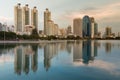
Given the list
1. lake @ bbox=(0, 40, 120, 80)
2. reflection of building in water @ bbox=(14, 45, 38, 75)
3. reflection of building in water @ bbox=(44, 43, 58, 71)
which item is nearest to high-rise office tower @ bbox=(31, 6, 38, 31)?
reflection of building in water @ bbox=(44, 43, 58, 71)

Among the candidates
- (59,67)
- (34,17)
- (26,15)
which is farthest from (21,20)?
(59,67)

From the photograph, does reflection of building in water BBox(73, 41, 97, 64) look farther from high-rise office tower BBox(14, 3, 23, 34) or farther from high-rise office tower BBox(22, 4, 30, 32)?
high-rise office tower BBox(22, 4, 30, 32)

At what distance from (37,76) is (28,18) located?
533 feet

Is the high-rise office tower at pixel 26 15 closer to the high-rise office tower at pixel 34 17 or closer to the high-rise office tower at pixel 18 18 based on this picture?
the high-rise office tower at pixel 18 18

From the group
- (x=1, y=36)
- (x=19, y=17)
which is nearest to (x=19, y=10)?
(x=19, y=17)

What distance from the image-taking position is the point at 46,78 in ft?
39.3

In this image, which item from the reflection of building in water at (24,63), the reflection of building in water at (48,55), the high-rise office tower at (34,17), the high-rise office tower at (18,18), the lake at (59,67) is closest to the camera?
the lake at (59,67)

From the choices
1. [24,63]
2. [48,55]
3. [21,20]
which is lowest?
[48,55]

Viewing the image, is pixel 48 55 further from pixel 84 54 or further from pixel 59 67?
pixel 59 67

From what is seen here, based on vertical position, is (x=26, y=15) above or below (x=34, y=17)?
above

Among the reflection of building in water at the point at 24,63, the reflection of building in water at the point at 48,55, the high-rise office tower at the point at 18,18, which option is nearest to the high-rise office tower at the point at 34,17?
the high-rise office tower at the point at 18,18

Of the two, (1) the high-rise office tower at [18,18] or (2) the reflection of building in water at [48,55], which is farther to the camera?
(1) the high-rise office tower at [18,18]

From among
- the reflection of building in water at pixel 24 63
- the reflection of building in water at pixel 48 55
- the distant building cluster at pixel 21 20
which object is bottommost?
the reflection of building in water at pixel 48 55

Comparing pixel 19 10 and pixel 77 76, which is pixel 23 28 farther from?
pixel 77 76
